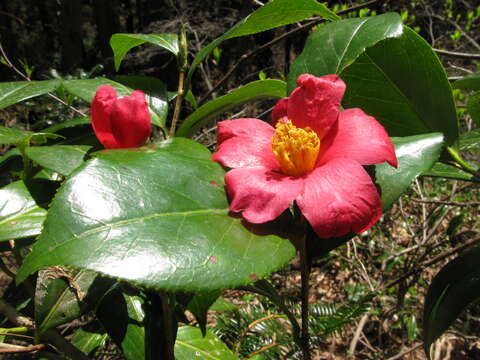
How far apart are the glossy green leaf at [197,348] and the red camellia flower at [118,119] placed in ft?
1.96

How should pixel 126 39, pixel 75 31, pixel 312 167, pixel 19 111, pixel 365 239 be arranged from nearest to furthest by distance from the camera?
pixel 312 167, pixel 126 39, pixel 365 239, pixel 19 111, pixel 75 31

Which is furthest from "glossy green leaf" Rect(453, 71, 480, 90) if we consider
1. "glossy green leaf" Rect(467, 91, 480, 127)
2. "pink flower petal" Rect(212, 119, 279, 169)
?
"pink flower petal" Rect(212, 119, 279, 169)

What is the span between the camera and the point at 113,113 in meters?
0.67

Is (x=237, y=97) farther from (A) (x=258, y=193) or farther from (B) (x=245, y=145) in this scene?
(A) (x=258, y=193)

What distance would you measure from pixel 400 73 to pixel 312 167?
216 mm

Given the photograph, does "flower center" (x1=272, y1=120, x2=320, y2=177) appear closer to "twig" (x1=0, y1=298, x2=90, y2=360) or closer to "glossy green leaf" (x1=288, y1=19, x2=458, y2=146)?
"glossy green leaf" (x1=288, y1=19, x2=458, y2=146)

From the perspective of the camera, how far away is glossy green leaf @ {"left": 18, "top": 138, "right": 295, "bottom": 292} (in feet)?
1.43

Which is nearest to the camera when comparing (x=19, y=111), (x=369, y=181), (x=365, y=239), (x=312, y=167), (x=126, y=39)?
(x=369, y=181)

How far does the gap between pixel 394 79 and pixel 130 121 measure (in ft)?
1.49

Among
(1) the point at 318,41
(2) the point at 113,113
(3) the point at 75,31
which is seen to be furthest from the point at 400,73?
(3) the point at 75,31

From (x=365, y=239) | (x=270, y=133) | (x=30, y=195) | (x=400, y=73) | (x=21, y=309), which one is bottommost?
(x=365, y=239)

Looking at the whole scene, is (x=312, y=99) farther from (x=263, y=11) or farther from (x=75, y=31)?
(x=75, y=31)

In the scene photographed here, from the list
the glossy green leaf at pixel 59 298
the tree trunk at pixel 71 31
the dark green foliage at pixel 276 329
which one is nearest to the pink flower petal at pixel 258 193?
the glossy green leaf at pixel 59 298

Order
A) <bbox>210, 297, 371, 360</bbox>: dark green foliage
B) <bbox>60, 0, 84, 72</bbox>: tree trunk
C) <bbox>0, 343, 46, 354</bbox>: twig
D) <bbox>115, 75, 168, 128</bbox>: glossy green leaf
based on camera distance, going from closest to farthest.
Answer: <bbox>0, 343, 46, 354</bbox>: twig, <bbox>115, 75, 168, 128</bbox>: glossy green leaf, <bbox>210, 297, 371, 360</bbox>: dark green foliage, <bbox>60, 0, 84, 72</bbox>: tree trunk
